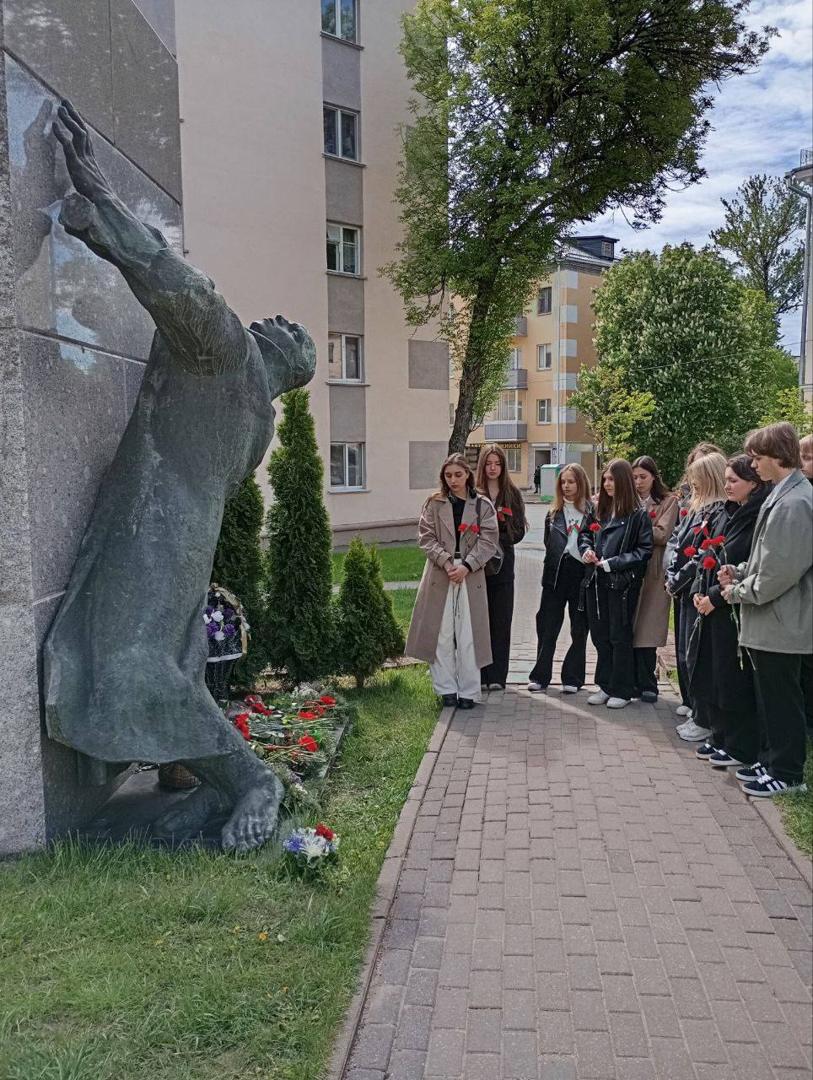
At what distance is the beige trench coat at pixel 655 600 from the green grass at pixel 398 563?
20.7ft

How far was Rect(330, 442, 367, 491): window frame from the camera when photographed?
67.4 feet

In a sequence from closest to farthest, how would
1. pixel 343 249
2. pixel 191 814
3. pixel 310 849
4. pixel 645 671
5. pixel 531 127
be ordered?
pixel 310 849 → pixel 191 814 → pixel 645 671 → pixel 531 127 → pixel 343 249

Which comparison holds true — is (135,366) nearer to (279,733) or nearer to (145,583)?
(145,583)

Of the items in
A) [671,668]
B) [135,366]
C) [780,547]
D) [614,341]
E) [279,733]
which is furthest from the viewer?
[614,341]

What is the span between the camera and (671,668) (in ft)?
25.6

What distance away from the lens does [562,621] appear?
725cm

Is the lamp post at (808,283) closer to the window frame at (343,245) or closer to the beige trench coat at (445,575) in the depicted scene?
the window frame at (343,245)

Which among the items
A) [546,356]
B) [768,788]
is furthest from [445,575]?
[546,356]

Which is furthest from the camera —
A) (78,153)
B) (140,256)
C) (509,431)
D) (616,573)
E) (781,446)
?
(509,431)

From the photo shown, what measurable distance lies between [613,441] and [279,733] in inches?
799

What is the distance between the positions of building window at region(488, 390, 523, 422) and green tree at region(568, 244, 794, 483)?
17.4 meters

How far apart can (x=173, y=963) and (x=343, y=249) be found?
63.3 feet

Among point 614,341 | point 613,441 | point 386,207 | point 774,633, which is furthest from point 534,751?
point 614,341

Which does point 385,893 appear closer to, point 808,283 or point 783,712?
point 783,712
